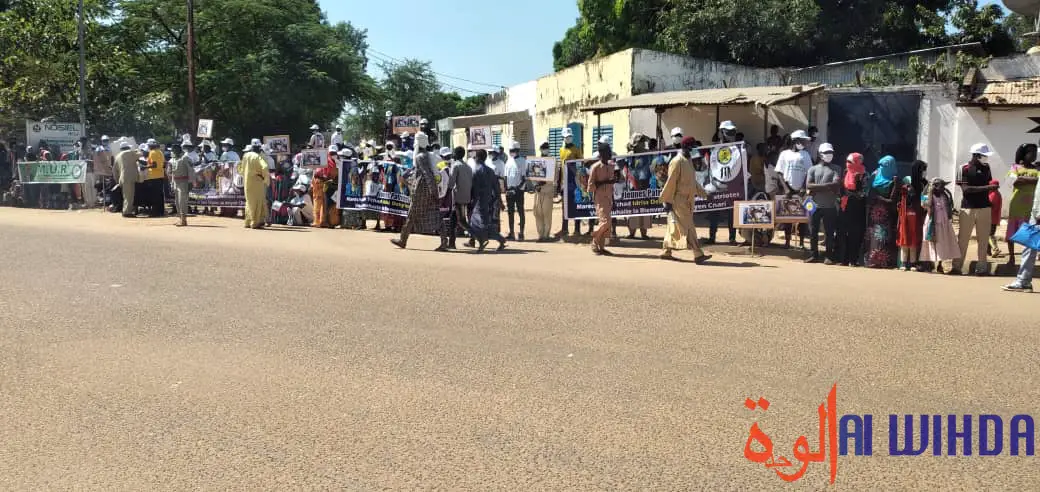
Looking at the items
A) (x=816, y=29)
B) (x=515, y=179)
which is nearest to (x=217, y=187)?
(x=515, y=179)

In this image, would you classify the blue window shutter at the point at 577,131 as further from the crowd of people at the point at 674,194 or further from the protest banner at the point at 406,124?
the crowd of people at the point at 674,194

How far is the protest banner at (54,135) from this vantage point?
84.0 ft

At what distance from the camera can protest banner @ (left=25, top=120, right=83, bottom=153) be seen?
2561 cm

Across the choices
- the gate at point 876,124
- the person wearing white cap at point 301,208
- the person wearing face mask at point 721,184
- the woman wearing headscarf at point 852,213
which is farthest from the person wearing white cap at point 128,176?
the woman wearing headscarf at point 852,213

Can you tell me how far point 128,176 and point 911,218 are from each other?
53.4 feet

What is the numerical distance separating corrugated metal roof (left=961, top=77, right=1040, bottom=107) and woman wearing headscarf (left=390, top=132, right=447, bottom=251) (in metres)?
9.95

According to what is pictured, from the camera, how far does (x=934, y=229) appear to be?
10.8 meters

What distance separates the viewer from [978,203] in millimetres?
10867

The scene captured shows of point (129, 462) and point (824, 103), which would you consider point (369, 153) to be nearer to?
point (824, 103)

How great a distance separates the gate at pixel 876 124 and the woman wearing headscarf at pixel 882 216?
18.6 ft

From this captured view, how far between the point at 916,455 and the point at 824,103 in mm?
13394

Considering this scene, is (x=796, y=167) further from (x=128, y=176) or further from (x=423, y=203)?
(x=128, y=176)

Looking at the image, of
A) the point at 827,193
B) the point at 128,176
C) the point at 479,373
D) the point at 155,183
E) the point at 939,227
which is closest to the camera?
the point at 479,373

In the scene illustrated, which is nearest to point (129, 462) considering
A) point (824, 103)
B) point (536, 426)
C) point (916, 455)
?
point (536, 426)
